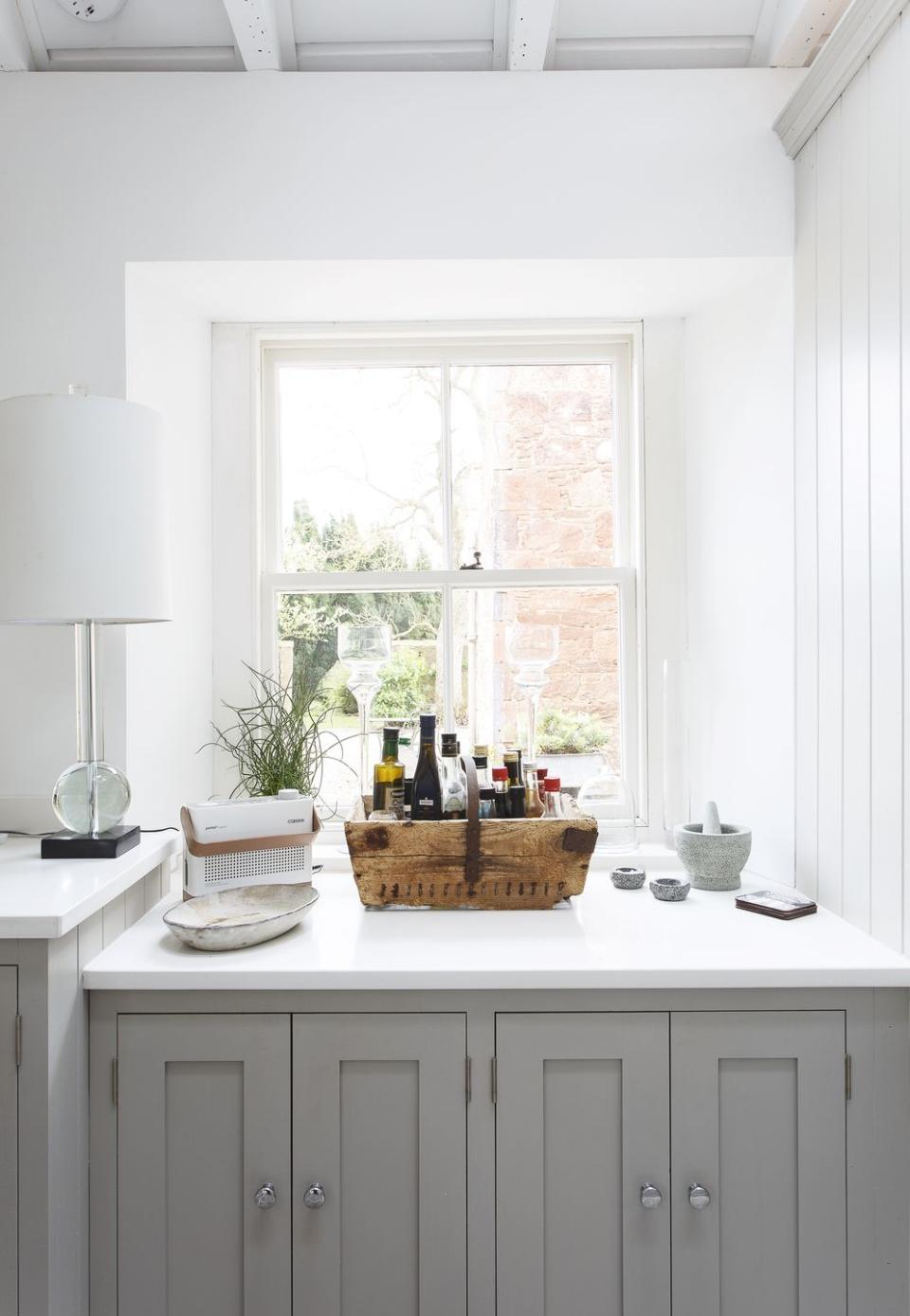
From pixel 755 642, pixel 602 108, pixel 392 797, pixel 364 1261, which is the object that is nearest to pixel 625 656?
pixel 755 642

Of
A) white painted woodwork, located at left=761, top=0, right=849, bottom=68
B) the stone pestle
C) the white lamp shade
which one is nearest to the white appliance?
the white lamp shade

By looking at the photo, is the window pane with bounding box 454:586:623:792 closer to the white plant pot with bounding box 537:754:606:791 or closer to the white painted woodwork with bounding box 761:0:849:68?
the white plant pot with bounding box 537:754:606:791

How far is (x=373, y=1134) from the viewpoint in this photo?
137cm

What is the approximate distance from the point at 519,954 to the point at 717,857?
0.61 metres

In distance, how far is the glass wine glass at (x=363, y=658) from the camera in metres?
2.09

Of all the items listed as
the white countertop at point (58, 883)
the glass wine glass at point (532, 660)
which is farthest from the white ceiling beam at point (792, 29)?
the white countertop at point (58, 883)

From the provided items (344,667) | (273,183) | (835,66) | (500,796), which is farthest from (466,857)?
(835,66)

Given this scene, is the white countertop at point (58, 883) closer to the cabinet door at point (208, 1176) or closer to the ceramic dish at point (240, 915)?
the ceramic dish at point (240, 915)

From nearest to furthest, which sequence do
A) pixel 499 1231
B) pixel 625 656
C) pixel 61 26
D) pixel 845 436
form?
pixel 499 1231
pixel 845 436
pixel 61 26
pixel 625 656

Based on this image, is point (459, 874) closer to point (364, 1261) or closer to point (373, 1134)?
point (373, 1134)

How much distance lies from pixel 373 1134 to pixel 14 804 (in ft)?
3.35

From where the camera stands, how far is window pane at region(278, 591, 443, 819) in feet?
7.30

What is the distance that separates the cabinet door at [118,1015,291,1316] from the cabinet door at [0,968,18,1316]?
15 centimetres

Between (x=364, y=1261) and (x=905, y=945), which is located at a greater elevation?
(x=905, y=945)
